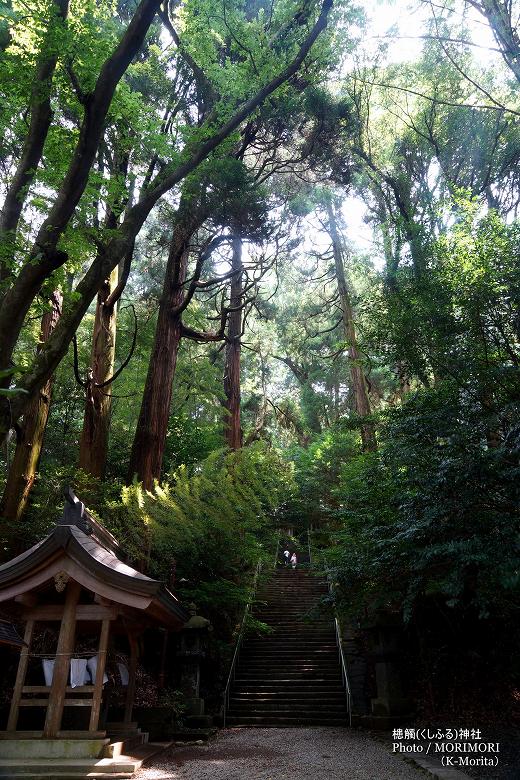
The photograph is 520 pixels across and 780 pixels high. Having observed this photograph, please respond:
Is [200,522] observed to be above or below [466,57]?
below

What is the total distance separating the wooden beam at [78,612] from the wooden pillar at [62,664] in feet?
0.32

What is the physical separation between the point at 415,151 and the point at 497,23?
4883 mm

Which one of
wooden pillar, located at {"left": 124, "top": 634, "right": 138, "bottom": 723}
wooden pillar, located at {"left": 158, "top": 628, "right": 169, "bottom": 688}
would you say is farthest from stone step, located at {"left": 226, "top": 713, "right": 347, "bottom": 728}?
wooden pillar, located at {"left": 124, "top": 634, "right": 138, "bottom": 723}

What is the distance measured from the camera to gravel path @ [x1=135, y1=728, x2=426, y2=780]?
5656 millimetres

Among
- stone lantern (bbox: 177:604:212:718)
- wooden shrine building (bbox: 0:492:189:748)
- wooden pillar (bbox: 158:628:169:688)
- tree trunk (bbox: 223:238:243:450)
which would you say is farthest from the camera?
tree trunk (bbox: 223:238:243:450)

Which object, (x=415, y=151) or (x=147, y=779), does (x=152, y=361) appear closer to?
(x=147, y=779)

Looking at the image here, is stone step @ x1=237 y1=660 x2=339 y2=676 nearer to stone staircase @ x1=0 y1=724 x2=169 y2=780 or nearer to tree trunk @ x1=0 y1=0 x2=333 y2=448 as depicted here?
stone staircase @ x1=0 y1=724 x2=169 y2=780

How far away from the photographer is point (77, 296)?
18.9 feet

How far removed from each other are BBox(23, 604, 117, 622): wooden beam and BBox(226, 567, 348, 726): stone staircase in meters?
3.52

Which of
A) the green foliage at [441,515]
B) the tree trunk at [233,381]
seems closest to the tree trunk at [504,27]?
the green foliage at [441,515]

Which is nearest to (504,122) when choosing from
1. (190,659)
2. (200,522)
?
(200,522)

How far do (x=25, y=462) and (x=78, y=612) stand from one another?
4.28 metres

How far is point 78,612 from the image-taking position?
6574mm

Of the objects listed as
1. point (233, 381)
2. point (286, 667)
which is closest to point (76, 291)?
point (286, 667)
